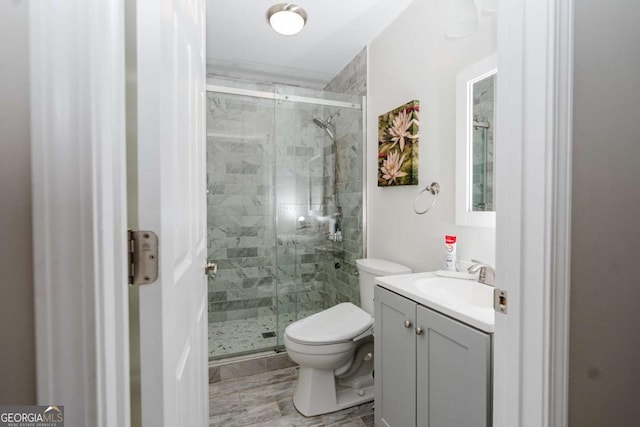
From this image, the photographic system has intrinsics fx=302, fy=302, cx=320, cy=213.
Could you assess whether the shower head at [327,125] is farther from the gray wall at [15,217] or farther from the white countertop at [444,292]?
the gray wall at [15,217]

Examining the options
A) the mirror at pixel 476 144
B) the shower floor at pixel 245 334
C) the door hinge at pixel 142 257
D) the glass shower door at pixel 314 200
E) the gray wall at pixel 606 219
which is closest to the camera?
the door hinge at pixel 142 257

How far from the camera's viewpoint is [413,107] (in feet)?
5.77

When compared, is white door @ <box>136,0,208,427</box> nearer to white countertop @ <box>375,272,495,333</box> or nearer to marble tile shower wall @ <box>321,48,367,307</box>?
white countertop @ <box>375,272,495,333</box>

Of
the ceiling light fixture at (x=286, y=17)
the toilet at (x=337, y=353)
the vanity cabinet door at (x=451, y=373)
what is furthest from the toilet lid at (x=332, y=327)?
the ceiling light fixture at (x=286, y=17)

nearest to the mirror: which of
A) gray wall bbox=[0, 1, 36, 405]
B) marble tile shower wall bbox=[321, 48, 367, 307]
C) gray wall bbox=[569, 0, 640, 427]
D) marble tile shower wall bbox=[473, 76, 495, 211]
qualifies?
marble tile shower wall bbox=[473, 76, 495, 211]

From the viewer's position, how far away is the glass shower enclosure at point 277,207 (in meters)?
2.58

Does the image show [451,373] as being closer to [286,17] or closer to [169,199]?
[169,199]

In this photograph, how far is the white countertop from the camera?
3.41 feet

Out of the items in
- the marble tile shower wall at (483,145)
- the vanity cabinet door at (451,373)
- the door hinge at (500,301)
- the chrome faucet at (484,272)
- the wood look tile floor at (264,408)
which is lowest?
the wood look tile floor at (264,408)

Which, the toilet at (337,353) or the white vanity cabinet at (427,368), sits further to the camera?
the toilet at (337,353)

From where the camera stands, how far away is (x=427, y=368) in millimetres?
1114

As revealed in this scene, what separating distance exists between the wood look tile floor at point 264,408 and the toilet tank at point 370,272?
1.90ft

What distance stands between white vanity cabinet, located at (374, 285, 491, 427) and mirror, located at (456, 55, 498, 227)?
1.85 ft

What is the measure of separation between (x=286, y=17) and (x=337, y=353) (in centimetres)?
193
